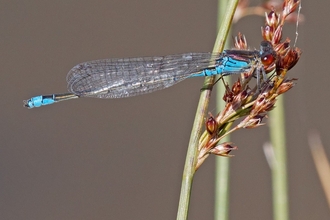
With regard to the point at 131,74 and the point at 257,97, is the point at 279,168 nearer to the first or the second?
the point at 257,97

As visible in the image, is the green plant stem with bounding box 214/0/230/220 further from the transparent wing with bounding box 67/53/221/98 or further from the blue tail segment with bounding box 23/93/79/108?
the blue tail segment with bounding box 23/93/79/108

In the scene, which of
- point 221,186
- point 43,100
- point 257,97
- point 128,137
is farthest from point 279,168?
point 128,137

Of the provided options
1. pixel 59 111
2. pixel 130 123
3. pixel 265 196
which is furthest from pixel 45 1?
pixel 265 196

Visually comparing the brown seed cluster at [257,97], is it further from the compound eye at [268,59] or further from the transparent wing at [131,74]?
the transparent wing at [131,74]

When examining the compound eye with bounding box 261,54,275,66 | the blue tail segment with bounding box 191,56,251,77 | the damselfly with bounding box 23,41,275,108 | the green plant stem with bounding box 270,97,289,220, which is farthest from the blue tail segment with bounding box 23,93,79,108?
the compound eye with bounding box 261,54,275,66

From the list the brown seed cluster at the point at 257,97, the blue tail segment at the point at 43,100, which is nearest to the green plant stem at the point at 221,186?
the brown seed cluster at the point at 257,97

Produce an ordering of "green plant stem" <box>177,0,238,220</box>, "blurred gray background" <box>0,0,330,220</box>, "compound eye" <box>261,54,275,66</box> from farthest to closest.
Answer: "blurred gray background" <box>0,0,330,220</box>, "compound eye" <box>261,54,275,66</box>, "green plant stem" <box>177,0,238,220</box>
